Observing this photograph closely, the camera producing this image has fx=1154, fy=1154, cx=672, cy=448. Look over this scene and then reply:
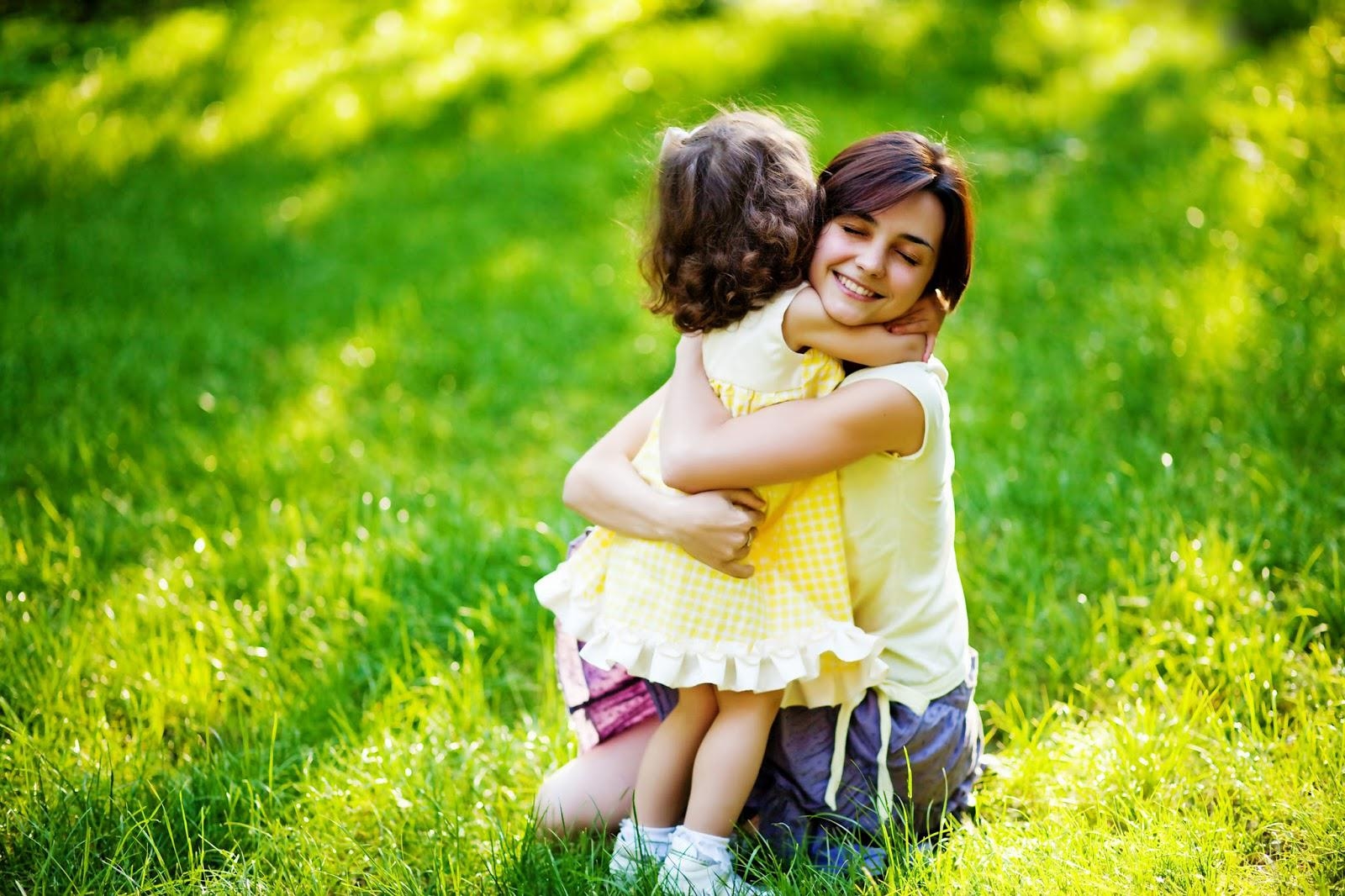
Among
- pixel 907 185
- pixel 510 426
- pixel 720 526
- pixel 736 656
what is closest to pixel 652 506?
pixel 720 526

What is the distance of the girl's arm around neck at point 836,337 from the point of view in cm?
188

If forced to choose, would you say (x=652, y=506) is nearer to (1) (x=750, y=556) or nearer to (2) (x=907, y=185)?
(1) (x=750, y=556)

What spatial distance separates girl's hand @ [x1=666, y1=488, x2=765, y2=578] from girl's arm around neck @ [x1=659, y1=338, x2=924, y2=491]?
29 millimetres

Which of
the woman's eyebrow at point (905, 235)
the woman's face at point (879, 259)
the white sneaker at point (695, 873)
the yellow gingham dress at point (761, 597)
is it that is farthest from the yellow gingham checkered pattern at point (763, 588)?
the white sneaker at point (695, 873)

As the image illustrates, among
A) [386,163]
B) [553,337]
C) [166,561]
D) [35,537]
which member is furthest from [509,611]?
[386,163]

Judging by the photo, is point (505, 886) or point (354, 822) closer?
point (505, 886)

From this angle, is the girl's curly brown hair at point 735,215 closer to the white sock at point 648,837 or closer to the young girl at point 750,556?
the young girl at point 750,556

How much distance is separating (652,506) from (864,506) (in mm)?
363

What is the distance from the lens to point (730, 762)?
77.2 inches

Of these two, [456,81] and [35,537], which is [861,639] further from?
[456,81]

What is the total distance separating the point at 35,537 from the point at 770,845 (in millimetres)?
2178

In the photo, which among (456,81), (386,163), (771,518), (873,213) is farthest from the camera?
(456,81)

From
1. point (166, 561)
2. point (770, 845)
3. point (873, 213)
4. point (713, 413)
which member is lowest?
point (770, 845)

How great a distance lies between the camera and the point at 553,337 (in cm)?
450
